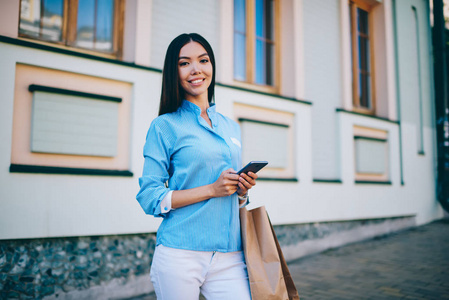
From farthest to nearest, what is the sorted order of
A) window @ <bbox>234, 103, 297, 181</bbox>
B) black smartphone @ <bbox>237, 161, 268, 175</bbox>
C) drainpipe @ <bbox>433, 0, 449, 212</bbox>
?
1. drainpipe @ <bbox>433, 0, 449, 212</bbox>
2. window @ <bbox>234, 103, 297, 181</bbox>
3. black smartphone @ <bbox>237, 161, 268, 175</bbox>

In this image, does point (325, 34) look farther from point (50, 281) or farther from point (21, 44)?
point (50, 281)

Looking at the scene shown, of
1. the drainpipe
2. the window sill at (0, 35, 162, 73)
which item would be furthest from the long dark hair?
Answer: the drainpipe

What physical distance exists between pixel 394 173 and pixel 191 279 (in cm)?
747

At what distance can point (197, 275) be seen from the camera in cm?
163

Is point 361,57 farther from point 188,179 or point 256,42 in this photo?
point 188,179

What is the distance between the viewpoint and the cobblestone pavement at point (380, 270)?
4.41 meters

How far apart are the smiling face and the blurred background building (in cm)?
244

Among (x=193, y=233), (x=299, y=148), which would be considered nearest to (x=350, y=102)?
(x=299, y=148)

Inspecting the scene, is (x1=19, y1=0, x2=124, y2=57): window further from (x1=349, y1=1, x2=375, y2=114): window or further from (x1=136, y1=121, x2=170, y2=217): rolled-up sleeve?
(x1=349, y1=1, x2=375, y2=114): window

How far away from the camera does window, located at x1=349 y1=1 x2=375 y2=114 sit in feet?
26.2

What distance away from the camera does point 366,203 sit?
730 centimetres

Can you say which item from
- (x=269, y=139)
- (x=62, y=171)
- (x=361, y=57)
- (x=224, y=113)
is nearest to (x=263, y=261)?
(x=62, y=171)

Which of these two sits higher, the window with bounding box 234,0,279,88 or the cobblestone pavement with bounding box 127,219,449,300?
the window with bounding box 234,0,279,88

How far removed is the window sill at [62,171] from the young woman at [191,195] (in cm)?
235
